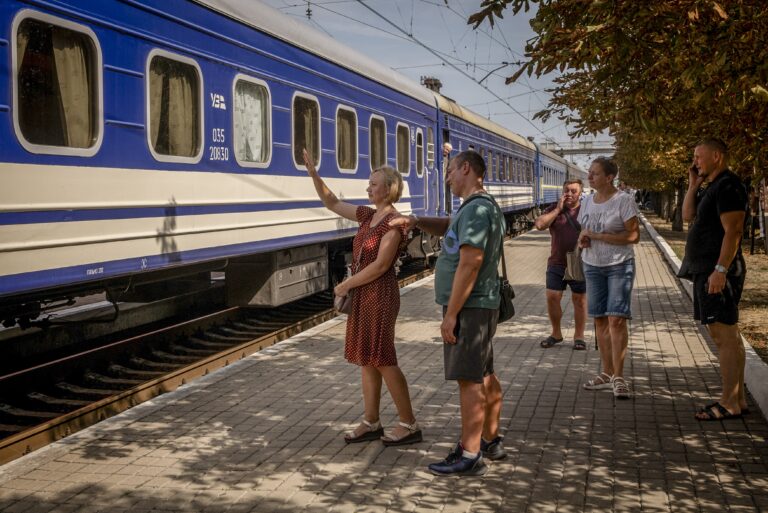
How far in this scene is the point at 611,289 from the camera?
6.65m

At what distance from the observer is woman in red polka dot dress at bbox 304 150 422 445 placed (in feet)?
17.6

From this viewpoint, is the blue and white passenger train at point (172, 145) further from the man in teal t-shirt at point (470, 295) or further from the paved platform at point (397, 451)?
the man in teal t-shirt at point (470, 295)

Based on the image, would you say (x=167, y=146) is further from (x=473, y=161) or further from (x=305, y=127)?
(x=473, y=161)

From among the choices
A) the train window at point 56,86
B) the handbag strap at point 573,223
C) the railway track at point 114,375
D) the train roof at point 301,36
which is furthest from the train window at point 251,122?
the handbag strap at point 573,223

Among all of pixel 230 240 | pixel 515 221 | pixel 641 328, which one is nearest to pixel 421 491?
pixel 230 240

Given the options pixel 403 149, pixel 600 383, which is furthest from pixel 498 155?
pixel 600 383

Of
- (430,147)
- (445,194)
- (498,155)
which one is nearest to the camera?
(430,147)

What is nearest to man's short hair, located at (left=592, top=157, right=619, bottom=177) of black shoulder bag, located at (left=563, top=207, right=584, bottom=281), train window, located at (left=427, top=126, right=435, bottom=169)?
black shoulder bag, located at (left=563, top=207, right=584, bottom=281)

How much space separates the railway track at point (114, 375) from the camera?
20.2ft

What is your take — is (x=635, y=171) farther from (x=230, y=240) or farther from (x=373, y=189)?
(x=373, y=189)

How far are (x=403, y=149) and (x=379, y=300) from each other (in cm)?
918

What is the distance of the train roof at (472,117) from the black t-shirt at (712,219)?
11624 mm

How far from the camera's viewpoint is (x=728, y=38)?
4.86m

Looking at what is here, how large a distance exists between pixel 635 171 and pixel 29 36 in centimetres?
3364
